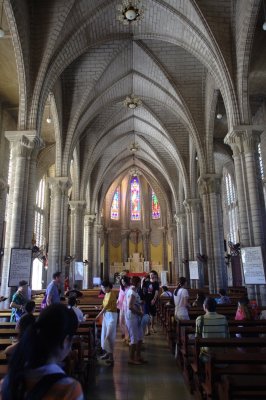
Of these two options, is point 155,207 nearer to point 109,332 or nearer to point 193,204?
point 193,204

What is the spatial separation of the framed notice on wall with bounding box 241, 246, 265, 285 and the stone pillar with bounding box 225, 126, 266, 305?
26cm

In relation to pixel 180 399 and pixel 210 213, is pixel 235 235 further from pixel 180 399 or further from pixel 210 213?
pixel 180 399

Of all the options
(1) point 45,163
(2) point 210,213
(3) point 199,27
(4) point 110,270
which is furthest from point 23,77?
(4) point 110,270

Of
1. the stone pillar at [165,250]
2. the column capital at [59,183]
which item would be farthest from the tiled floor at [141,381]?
the stone pillar at [165,250]

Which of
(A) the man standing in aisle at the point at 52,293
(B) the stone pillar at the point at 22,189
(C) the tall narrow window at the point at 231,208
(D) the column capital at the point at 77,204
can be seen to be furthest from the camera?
(C) the tall narrow window at the point at 231,208

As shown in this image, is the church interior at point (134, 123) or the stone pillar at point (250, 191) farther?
the church interior at point (134, 123)

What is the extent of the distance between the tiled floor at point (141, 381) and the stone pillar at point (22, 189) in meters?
5.81

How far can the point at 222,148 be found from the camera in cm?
2412

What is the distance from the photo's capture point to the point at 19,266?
1081 cm

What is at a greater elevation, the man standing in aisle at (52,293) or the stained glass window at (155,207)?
the stained glass window at (155,207)

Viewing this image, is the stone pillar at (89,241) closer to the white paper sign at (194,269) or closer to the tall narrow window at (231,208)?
the white paper sign at (194,269)

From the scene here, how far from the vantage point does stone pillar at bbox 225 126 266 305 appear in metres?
11.0

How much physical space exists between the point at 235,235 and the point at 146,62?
16898mm

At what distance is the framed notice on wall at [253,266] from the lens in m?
10.4
